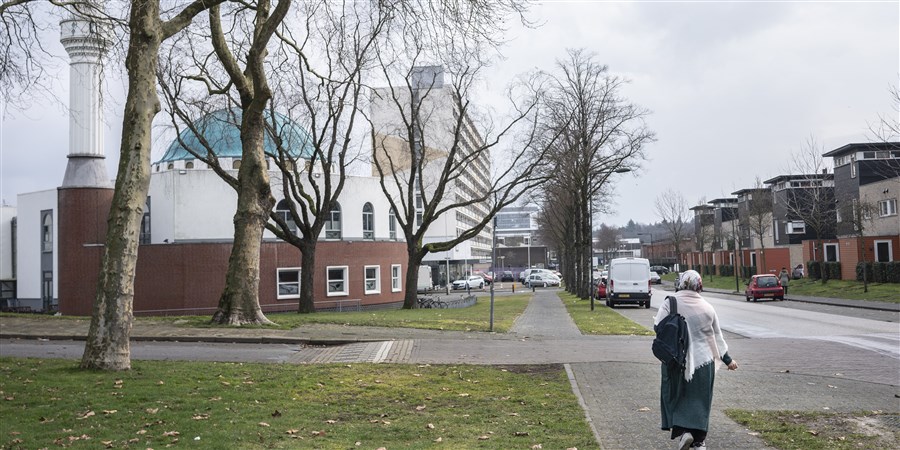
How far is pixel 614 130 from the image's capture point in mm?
42562

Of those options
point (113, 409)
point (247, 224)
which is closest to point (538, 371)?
point (113, 409)

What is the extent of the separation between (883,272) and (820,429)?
4200cm

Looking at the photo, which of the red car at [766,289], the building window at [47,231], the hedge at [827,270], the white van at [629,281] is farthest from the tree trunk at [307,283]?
the hedge at [827,270]

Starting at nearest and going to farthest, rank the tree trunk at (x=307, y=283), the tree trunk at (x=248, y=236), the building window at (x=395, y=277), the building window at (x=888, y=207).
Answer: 1. the tree trunk at (x=248, y=236)
2. the tree trunk at (x=307, y=283)
3. the building window at (x=395, y=277)
4. the building window at (x=888, y=207)

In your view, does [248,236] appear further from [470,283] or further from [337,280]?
[470,283]

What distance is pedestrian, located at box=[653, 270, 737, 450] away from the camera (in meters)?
6.98

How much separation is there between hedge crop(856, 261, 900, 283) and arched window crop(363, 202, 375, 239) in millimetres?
28213

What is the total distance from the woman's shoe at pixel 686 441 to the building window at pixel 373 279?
38362 millimetres

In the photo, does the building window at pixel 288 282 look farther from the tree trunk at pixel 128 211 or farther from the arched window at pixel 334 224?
the tree trunk at pixel 128 211

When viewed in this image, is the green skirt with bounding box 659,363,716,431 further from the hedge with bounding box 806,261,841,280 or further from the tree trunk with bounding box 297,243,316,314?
the hedge with bounding box 806,261,841,280

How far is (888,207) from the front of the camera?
164 feet

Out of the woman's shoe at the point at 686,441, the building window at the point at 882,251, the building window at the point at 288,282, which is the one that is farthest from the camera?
the building window at the point at 882,251

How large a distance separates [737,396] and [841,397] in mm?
1351

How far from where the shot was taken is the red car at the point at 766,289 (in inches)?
1719
